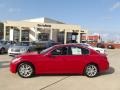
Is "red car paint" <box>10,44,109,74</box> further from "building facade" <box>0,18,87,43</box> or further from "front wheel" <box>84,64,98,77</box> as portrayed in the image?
"building facade" <box>0,18,87,43</box>

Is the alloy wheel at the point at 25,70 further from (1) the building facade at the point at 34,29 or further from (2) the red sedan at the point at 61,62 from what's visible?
(1) the building facade at the point at 34,29

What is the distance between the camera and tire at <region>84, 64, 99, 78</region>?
1102 centimetres

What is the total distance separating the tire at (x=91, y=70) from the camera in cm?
1102

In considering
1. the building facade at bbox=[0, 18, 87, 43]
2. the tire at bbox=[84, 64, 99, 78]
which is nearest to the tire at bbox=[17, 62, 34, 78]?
the tire at bbox=[84, 64, 99, 78]

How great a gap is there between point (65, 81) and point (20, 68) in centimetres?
209

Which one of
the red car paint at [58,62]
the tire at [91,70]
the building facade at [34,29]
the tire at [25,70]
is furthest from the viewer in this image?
the building facade at [34,29]

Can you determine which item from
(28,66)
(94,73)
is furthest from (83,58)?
(28,66)

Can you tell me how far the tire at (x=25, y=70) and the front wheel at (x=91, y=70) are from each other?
95.3 inches

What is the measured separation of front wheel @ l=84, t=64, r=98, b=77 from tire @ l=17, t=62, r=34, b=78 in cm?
242

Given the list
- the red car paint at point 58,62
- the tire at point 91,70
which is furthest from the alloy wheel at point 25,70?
the tire at point 91,70

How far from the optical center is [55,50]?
1096cm

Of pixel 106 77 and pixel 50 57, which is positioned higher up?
pixel 50 57

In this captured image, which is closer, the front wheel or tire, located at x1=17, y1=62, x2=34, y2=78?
tire, located at x1=17, y1=62, x2=34, y2=78

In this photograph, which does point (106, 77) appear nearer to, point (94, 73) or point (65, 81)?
point (94, 73)
